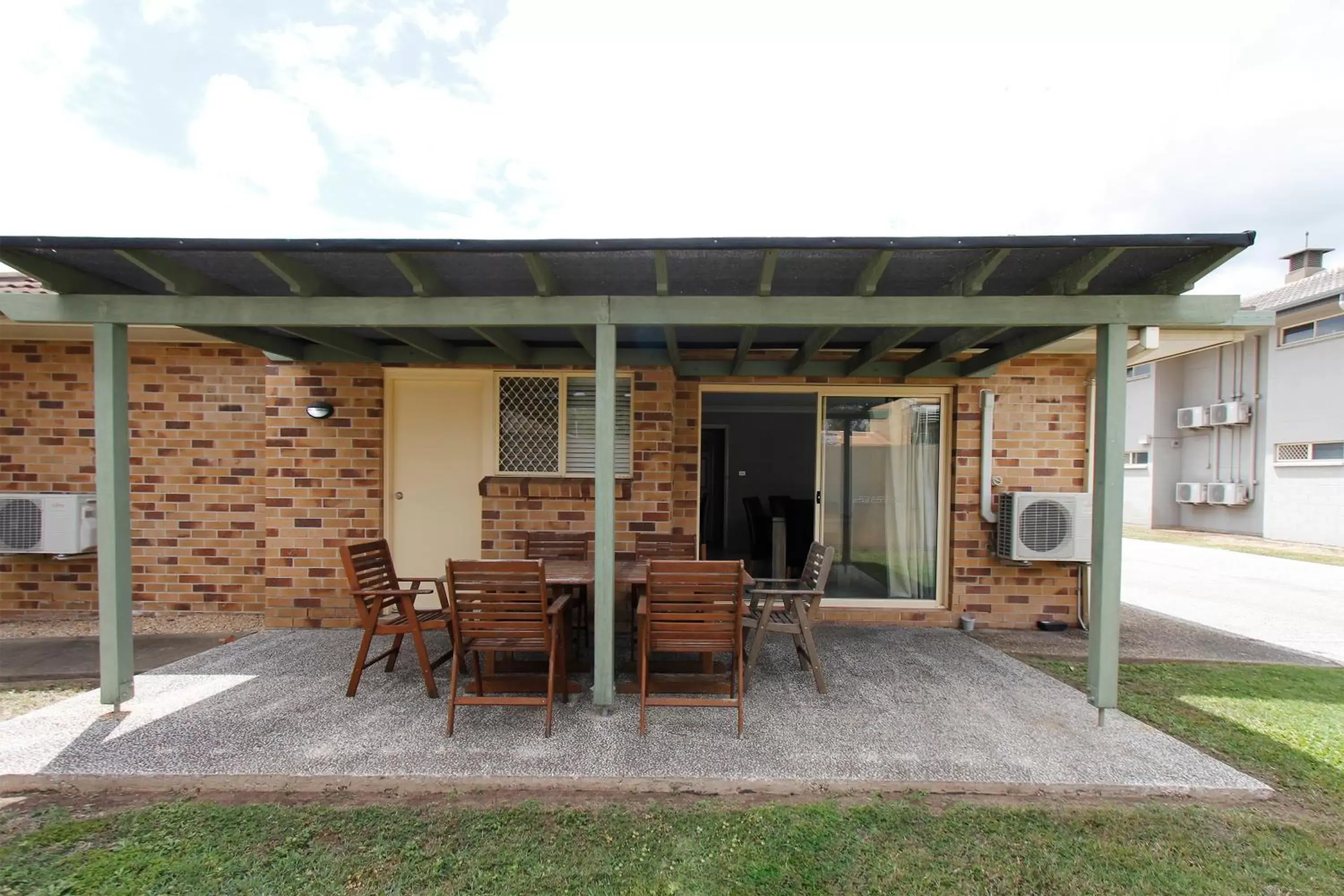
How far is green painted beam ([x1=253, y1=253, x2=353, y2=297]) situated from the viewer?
2.76m

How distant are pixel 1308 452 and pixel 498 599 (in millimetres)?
16087

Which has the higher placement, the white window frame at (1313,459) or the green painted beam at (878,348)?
the green painted beam at (878,348)

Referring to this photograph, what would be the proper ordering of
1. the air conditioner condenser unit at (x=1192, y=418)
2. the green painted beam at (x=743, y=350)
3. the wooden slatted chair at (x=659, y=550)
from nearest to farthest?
the green painted beam at (x=743, y=350), the wooden slatted chair at (x=659, y=550), the air conditioner condenser unit at (x=1192, y=418)

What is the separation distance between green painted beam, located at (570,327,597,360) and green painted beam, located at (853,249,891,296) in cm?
145

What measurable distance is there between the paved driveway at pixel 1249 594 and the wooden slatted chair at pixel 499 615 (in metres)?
5.85

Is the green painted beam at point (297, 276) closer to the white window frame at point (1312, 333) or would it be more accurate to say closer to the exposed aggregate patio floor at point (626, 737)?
the exposed aggregate patio floor at point (626, 737)

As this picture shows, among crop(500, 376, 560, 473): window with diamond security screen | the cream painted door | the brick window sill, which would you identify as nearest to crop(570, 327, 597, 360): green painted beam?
crop(500, 376, 560, 473): window with diamond security screen

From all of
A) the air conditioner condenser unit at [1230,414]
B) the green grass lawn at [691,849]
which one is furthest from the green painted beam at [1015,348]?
the air conditioner condenser unit at [1230,414]

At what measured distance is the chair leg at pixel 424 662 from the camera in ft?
10.8

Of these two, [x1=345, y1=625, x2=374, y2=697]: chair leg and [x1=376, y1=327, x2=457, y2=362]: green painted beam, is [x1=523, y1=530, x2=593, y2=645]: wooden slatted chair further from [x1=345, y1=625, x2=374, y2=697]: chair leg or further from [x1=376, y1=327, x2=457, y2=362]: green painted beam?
[x1=376, y1=327, x2=457, y2=362]: green painted beam

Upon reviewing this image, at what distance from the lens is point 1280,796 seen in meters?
2.47

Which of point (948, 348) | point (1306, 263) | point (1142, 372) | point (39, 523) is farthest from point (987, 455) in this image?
point (1306, 263)

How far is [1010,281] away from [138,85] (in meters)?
12.1

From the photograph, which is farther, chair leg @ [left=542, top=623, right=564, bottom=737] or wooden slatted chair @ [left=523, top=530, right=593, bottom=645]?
wooden slatted chair @ [left=523, top=530, right=593, bottom=645]
